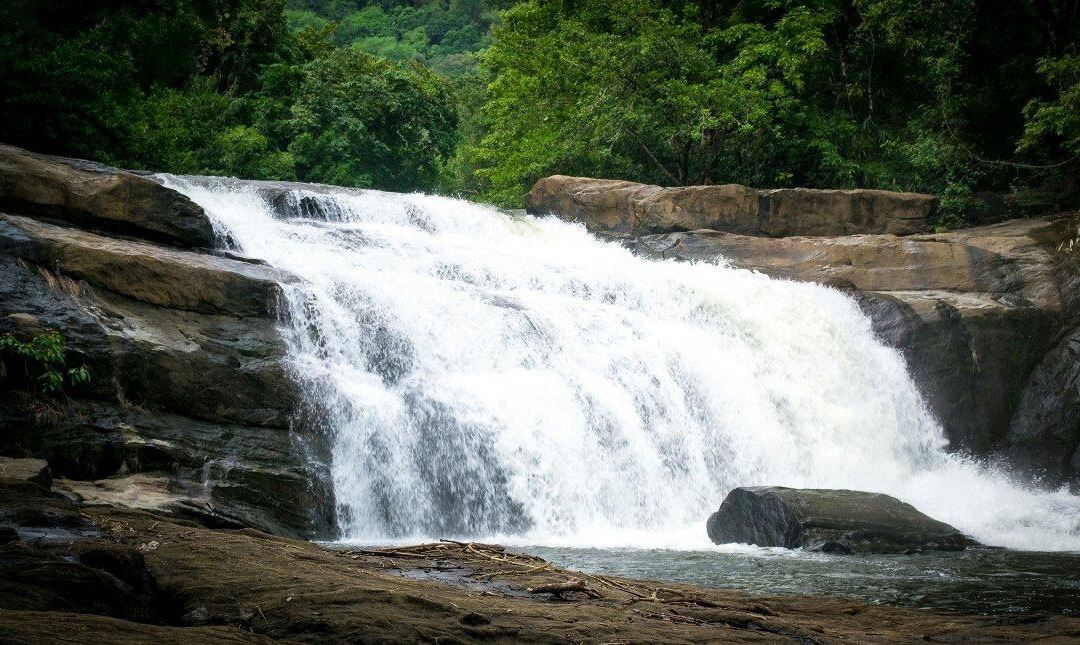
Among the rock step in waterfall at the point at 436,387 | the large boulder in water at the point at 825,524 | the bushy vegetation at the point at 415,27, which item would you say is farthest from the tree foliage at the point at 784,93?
the bushy vegetation at the point at 415,27

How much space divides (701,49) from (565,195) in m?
7.12

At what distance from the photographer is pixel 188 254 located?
Answer: 11.5m

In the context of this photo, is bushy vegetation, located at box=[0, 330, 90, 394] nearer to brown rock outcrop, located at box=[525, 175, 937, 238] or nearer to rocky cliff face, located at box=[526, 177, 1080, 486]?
rocky cliff face, located at box=[526, 177, 1080, 486]

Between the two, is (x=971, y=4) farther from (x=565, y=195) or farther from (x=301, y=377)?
(x=301, y=377)

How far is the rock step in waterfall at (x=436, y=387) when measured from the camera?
9.74m

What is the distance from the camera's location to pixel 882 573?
337 inches

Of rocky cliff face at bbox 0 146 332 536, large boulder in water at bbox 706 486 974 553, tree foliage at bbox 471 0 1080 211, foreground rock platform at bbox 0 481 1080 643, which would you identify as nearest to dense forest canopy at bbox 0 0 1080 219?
tree foliage at bbox 471 0 1080 211

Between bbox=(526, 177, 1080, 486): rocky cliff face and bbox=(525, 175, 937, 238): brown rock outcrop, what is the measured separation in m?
0.03

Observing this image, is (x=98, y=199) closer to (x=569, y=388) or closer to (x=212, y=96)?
(x=569, y=388)

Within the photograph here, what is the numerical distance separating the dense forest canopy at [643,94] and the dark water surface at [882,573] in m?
12.3

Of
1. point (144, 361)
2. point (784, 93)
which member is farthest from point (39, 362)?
point (784, 93)

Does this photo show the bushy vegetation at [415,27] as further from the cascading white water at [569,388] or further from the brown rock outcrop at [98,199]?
the brown rock outcrop at [98,199]

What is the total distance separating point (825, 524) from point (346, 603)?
7.29 m

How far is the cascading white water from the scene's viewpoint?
10.8 metres
